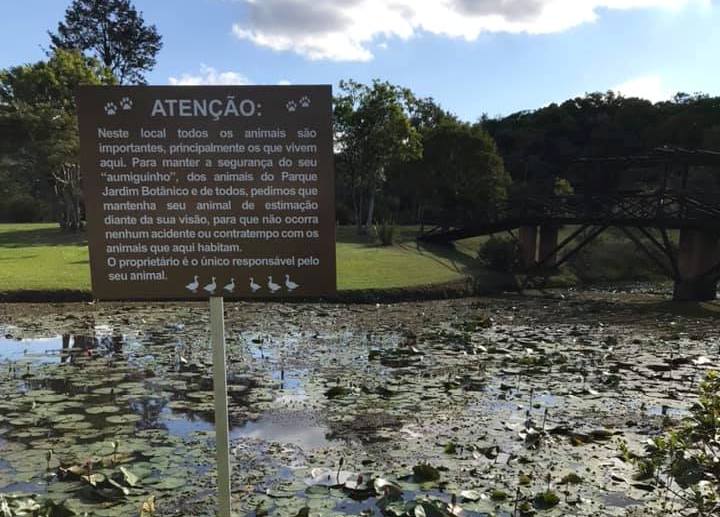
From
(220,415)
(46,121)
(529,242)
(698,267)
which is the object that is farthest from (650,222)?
(46,121)

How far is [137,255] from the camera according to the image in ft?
14.2

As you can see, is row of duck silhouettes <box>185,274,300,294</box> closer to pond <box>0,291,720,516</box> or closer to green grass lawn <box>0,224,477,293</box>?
pond <box>0,291,720,516</box>

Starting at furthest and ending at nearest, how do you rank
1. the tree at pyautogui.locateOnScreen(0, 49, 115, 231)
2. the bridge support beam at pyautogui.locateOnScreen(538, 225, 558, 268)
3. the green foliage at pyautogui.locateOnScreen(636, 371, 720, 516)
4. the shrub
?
the shrub
the tree at pyautogui.locateOnScreen(0, 49, 115, 231)
the bridge support beam at pyautogui.locateOnScreen(538, 225, 558, 268)
the green foliage at pyautogui.locateOnScreen(636, 371, 720, 516)

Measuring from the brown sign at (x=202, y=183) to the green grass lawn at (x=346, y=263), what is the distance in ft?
44.7

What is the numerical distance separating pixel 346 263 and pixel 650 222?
37.7ft

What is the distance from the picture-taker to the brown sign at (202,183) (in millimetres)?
4277

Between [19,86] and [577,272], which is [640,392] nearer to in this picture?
[577,272]

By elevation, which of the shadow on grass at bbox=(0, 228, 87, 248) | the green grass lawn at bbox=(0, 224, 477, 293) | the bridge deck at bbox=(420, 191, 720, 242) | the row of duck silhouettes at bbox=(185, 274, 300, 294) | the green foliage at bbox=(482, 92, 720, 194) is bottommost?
the green grass lawn at bbox=(0, 224, 477, 293)

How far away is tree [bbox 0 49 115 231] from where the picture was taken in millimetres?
30250

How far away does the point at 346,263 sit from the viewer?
23047 millimetres

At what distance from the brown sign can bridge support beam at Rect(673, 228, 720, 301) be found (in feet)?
63.9

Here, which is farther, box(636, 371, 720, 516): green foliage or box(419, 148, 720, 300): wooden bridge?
box(419, 148, 720, 300): wooden bridge

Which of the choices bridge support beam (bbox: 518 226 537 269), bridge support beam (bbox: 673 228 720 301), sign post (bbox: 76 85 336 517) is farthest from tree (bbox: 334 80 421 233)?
sign post (bbox: 76 85 336 517)

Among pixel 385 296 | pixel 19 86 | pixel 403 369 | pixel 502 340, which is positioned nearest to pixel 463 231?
pixel 385 296
